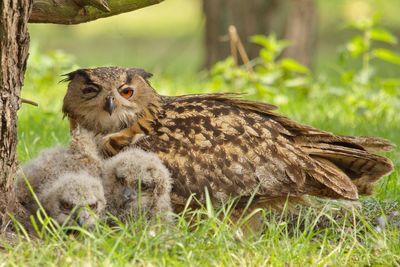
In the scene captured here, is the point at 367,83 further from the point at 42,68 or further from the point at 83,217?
the point at 83,217

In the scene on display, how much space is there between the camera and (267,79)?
405 inches

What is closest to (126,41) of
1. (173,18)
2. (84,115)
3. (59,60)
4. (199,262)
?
(173,18)

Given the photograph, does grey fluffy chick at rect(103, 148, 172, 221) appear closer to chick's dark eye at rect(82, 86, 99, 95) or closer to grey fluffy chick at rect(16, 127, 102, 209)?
grey fluffy chick at rect(16, 127, 102, 209)

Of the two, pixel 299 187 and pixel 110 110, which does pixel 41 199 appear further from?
pixel 299 187

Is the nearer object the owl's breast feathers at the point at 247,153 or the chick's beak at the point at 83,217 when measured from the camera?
the chick's beak at the point at 83,217

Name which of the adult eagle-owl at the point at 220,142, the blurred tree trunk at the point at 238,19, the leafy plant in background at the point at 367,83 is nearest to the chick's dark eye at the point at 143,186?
the adult eagle-owl at the point at 220,142

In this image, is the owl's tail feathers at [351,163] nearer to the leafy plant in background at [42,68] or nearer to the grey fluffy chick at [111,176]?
the grey fluffy chick at [111,176]

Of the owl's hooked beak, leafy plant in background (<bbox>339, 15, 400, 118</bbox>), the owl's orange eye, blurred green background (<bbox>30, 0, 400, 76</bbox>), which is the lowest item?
blurred green background (<bbox>30, 0, 400, 76</bbox>)

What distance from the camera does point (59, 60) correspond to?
32.8 feet

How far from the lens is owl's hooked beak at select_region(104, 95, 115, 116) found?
5.43 meters

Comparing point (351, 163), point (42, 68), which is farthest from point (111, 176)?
point (42, 68)

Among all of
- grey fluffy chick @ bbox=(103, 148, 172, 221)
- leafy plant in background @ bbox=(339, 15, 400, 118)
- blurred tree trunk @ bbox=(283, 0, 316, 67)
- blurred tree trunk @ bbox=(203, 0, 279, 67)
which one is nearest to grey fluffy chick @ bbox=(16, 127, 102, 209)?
grey fluffy chick @ bbox=(103, 148, 172, 221)

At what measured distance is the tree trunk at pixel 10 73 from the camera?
4348 mm

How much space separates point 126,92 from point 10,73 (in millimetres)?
1324
